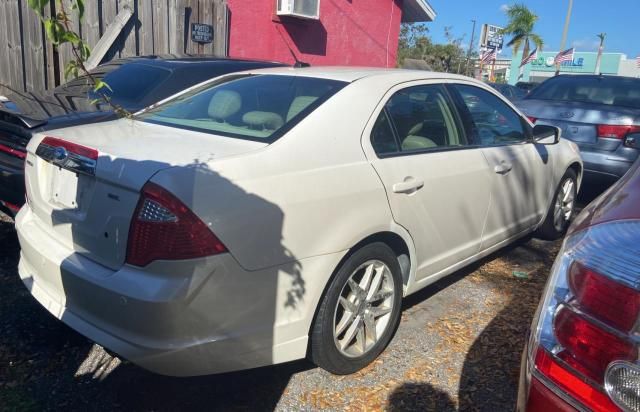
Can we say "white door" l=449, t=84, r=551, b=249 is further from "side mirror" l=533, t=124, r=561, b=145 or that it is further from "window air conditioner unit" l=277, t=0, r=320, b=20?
"window air conditioner unit" l=277, t=0, r=320, b=20

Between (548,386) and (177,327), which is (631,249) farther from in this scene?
(177,327)

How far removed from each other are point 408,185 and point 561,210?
115 inches

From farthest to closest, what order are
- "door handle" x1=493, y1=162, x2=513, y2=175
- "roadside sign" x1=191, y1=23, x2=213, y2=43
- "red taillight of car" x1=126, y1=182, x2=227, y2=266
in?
"roadside sign" x1=191, y1=23, x2=213, y2=43 → "door handle" x1=493, y1=162, x2=513, y2=175 → "red taillight of car" x1=126, y1=182, x2=227, y2=266

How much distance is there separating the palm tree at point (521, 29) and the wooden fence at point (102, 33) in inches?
1396

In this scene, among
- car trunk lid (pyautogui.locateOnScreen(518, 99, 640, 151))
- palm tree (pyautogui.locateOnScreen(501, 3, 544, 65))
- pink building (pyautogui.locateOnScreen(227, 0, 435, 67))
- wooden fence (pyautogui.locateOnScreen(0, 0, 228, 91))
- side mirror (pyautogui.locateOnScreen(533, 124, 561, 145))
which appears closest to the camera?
side mirror (pyautogui.locateOnScreen(533, 124, 561, 145))

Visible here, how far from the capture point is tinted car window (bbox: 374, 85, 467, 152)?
10.5 feet

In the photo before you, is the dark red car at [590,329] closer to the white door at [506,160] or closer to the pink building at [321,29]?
the white door at [506,160]

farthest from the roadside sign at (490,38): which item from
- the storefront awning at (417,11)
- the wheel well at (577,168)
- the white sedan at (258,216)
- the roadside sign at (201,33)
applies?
the white sedan at (258,216)

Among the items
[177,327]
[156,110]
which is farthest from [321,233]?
[156,110]

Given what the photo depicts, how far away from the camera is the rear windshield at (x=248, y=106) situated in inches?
111

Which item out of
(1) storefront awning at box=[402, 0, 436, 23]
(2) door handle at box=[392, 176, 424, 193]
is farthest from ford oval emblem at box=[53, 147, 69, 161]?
(1) storefront awning at box=[402, 0, 436, 23]

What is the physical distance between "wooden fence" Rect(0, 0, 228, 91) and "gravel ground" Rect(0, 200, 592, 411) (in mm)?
4435

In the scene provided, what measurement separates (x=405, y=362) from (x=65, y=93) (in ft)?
12.3

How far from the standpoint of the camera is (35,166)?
285cm
